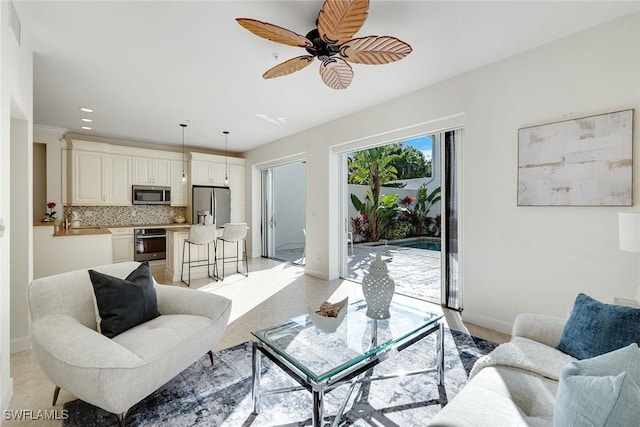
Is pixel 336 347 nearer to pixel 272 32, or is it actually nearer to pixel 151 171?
pixel 272 32

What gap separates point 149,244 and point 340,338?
17.8 ft

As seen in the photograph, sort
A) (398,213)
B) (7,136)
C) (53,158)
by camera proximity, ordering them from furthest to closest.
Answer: (398,213) < (53,158) < (7,136)

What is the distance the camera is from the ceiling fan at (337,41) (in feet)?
5.71

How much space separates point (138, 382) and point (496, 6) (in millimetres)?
3198

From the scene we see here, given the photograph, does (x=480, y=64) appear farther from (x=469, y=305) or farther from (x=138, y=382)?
(x=138, y=382)

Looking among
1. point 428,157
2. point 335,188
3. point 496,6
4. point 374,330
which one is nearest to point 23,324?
point 374,330

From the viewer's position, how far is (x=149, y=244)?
5.84m

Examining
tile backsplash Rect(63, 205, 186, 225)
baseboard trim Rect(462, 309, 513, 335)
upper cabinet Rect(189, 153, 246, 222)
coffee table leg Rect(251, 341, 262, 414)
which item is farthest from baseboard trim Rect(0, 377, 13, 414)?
upper cabinet Rect(189, 153, 246, 222)

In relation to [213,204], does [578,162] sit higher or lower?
higher

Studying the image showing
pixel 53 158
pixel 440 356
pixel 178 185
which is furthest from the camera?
pixel 178 185

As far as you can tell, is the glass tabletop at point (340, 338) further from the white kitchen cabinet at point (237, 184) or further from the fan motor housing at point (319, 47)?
the white kitchen cabinet at point (237, 184)

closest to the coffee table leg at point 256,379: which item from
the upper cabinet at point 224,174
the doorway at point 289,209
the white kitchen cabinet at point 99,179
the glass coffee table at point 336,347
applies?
the glass coffee table at point 336,347

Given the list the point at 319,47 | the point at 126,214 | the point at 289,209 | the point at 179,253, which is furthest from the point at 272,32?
the point at 289,209

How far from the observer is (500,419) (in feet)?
3.42
